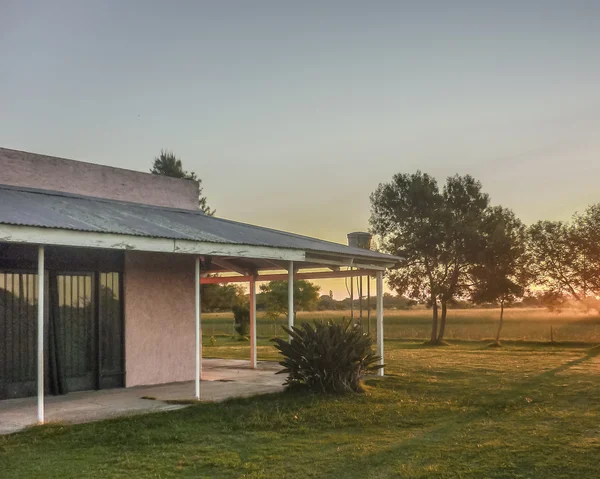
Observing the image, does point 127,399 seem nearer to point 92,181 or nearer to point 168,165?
point 92,181

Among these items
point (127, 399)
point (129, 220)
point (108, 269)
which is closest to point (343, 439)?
point (127, 399)

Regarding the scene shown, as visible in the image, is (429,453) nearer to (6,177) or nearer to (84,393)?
(84,393)

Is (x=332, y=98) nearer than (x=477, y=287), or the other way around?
(x=332, y=98)

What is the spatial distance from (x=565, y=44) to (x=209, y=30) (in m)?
8.12

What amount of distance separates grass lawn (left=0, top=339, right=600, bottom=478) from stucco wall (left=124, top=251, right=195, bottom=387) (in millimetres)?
3029

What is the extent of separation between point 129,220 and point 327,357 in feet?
13.4

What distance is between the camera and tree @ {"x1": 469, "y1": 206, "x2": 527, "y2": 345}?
2994 centimetres

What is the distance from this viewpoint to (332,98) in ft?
54.1

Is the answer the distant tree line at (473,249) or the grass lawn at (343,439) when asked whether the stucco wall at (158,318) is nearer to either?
the grass lawn at (343,439)

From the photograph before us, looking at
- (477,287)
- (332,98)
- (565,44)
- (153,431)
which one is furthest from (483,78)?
(477,287)

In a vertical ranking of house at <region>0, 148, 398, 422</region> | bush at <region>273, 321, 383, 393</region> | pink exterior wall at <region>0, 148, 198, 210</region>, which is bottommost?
bush at <region>273, 321, 383, 393</region>

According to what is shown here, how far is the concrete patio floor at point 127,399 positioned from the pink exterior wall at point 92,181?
385 cm

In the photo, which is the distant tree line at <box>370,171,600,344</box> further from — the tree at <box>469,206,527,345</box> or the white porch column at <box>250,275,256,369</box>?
the white porch column at <box>250,275,256,369</box>

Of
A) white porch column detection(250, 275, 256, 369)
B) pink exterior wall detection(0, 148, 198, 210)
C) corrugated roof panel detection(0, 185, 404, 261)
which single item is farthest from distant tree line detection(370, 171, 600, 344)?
pink exterior wall detection(0, 148, 198, 210)
